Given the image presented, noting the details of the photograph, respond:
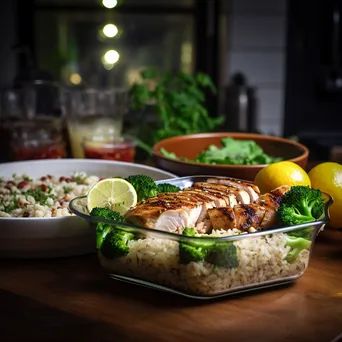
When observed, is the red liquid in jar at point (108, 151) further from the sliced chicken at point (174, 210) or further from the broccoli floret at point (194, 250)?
the broccoli floret at point (194, 250)

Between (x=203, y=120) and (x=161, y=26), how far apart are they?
2.40 meters

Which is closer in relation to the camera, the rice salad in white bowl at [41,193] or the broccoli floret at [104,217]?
the broccoli floret at [104,217]

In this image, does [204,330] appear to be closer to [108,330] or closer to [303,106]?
[108,330]

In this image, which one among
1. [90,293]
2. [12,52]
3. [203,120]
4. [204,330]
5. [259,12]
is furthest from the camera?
[12,52]

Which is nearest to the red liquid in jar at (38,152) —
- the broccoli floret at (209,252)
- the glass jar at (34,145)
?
the glass jar at (34,145)

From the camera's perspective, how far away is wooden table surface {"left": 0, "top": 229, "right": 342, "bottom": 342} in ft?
3.70

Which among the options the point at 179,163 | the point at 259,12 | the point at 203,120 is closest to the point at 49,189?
the point at 179,163

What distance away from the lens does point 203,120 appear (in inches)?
105

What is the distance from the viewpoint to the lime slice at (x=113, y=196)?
1.41 m

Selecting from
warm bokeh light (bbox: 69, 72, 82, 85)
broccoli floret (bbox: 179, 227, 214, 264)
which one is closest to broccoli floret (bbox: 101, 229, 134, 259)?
broccoli floret (bbox: 179, 227, 214, 264)

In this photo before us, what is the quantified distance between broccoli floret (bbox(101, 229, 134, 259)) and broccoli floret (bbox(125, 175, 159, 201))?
0.67ft

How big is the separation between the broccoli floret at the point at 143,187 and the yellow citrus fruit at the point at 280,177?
0.26m

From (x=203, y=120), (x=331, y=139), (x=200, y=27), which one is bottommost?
(x=331, y=139)

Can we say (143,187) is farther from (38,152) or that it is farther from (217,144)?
(38,152)
